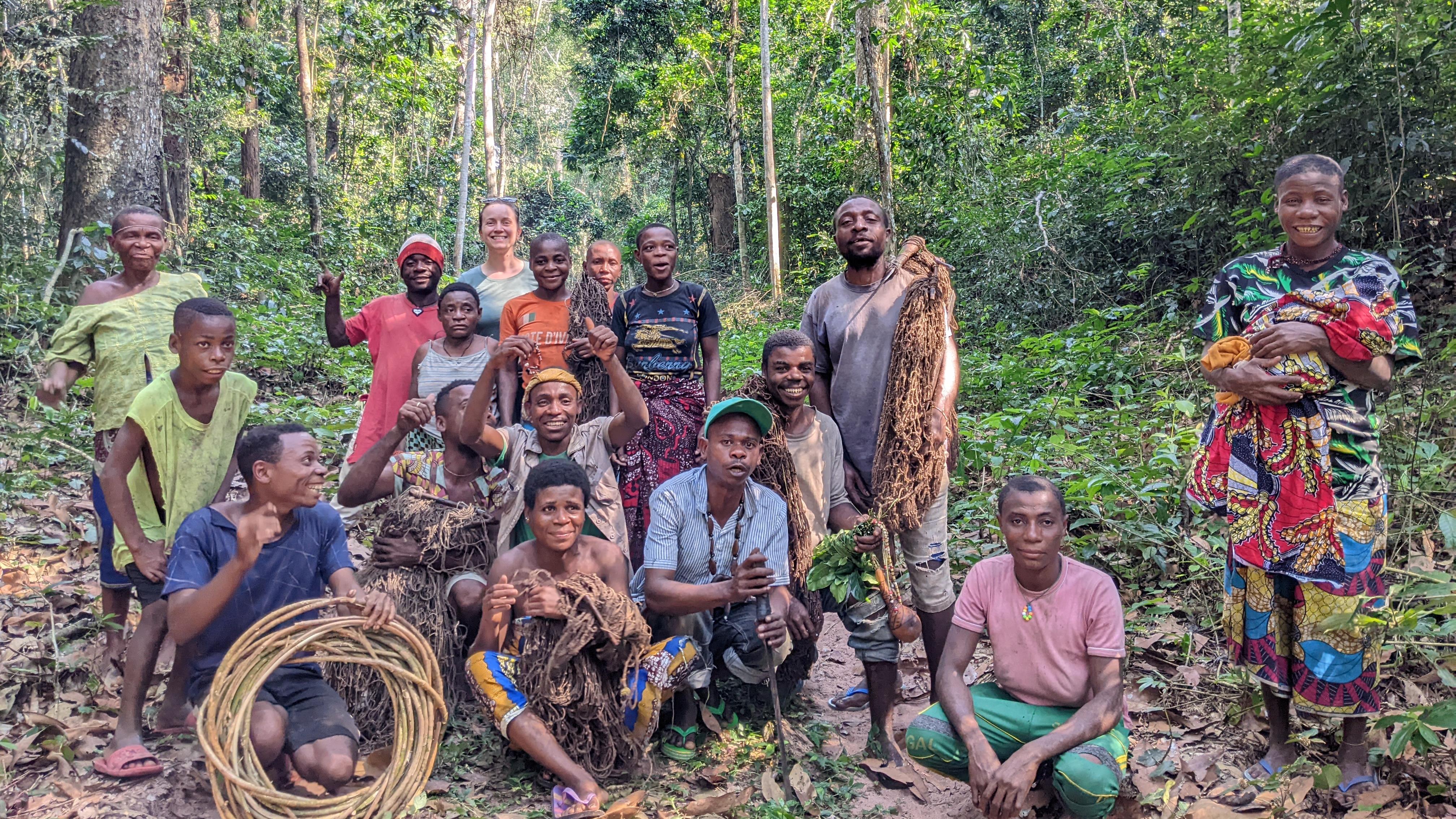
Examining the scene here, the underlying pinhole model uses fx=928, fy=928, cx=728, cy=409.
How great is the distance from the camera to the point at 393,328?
15.5 ft

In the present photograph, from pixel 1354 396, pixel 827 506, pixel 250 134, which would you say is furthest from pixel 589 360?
pixel 250 134

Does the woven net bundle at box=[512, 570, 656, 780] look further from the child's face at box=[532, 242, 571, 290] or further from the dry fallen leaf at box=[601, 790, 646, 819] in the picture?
the child's face at box=[532, 242, 571, 290]

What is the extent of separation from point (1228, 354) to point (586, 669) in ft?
8.34

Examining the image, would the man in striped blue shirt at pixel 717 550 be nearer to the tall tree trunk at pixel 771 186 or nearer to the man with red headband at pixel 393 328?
the man with red headband at pixel 393 328

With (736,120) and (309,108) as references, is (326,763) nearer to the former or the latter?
(736,120)

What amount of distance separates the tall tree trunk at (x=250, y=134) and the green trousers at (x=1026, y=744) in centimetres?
1512

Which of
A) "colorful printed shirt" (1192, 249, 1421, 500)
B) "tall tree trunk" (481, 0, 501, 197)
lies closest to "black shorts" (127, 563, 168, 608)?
"colorful printed shirt" (1192, 249, 1421, 500)

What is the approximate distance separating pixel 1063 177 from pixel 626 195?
18.4m

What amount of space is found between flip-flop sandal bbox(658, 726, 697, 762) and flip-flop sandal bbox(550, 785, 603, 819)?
1.63 feet

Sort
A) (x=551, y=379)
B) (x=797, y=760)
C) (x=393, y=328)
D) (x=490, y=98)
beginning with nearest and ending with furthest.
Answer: (x=797, y=760) → (x=551, y=379) → (x=393, y=328) → (x=490, y=98)

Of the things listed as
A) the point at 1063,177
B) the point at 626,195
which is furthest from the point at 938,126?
the point at 626,195

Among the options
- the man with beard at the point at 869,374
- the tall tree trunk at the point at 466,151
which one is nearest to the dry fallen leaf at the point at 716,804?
the man with beard at the point at 869,374

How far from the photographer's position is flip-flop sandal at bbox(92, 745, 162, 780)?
3271 mm

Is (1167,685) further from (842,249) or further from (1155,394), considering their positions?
(1155,394)
